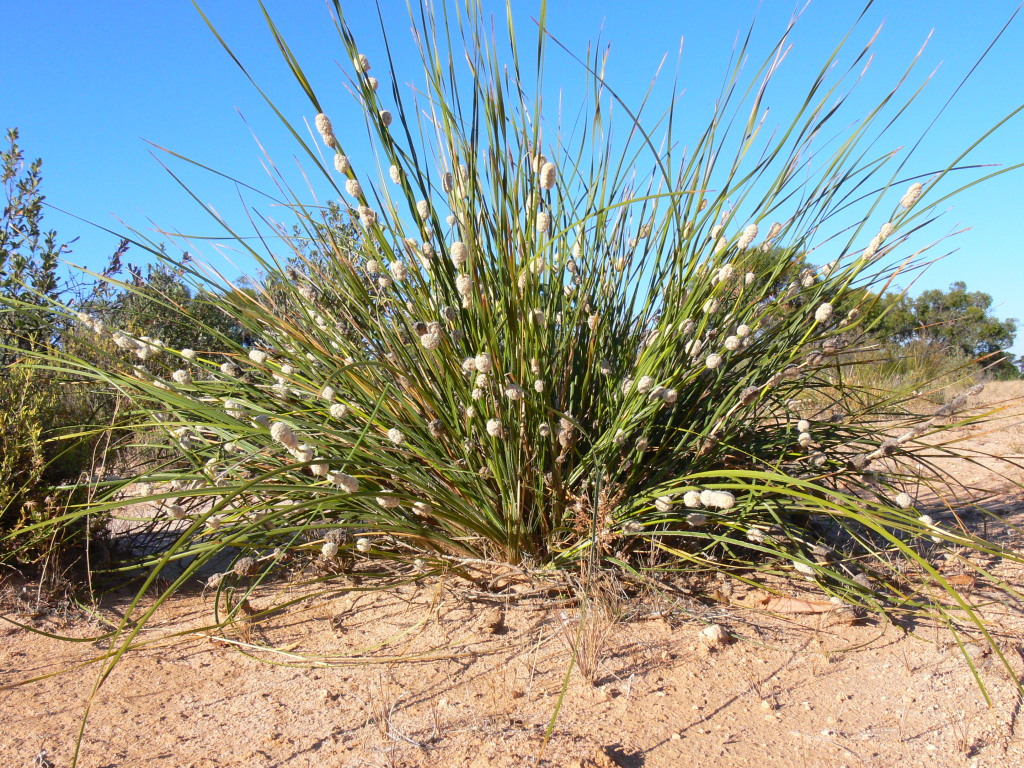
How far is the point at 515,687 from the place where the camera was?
1680 millimetres

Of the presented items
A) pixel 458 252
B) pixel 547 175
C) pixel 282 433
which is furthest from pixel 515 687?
pixel 547 175

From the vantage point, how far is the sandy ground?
4.74 ft

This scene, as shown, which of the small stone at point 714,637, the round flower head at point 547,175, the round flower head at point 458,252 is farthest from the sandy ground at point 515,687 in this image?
the round flower head at point 547,175

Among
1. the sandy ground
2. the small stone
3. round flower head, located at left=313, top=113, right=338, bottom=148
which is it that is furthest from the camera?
the small stone

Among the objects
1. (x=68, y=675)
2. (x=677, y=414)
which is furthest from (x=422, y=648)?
(x=677, y=414)

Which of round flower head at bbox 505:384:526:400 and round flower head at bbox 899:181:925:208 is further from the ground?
round flower head at bbox 899:181:925:208

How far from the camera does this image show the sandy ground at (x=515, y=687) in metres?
1.44

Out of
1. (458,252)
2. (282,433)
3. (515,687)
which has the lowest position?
(515,687)

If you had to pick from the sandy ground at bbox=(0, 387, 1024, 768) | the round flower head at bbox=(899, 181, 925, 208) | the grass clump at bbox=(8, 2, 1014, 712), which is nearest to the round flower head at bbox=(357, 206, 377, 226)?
the grass clump at bbox=(8, 2, 1014, 712)

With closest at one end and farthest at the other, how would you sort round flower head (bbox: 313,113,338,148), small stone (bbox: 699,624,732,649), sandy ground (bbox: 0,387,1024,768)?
sandy ground (bbox: 0,387,1024,768)
round flower head (bbox: 313,113,338,148)
small stone (bbox: 699,624,732,649)

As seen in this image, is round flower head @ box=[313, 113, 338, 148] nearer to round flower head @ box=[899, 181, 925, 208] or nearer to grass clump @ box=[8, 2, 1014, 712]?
grass clump @ box=[8, 2, 1014, 712]

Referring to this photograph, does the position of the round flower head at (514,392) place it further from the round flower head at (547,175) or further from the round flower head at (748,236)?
the round flower head at (748,236)

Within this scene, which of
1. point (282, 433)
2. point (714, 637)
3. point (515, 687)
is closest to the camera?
point (282, 433)

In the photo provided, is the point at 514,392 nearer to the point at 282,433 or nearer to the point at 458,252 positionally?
the point at 458,252
